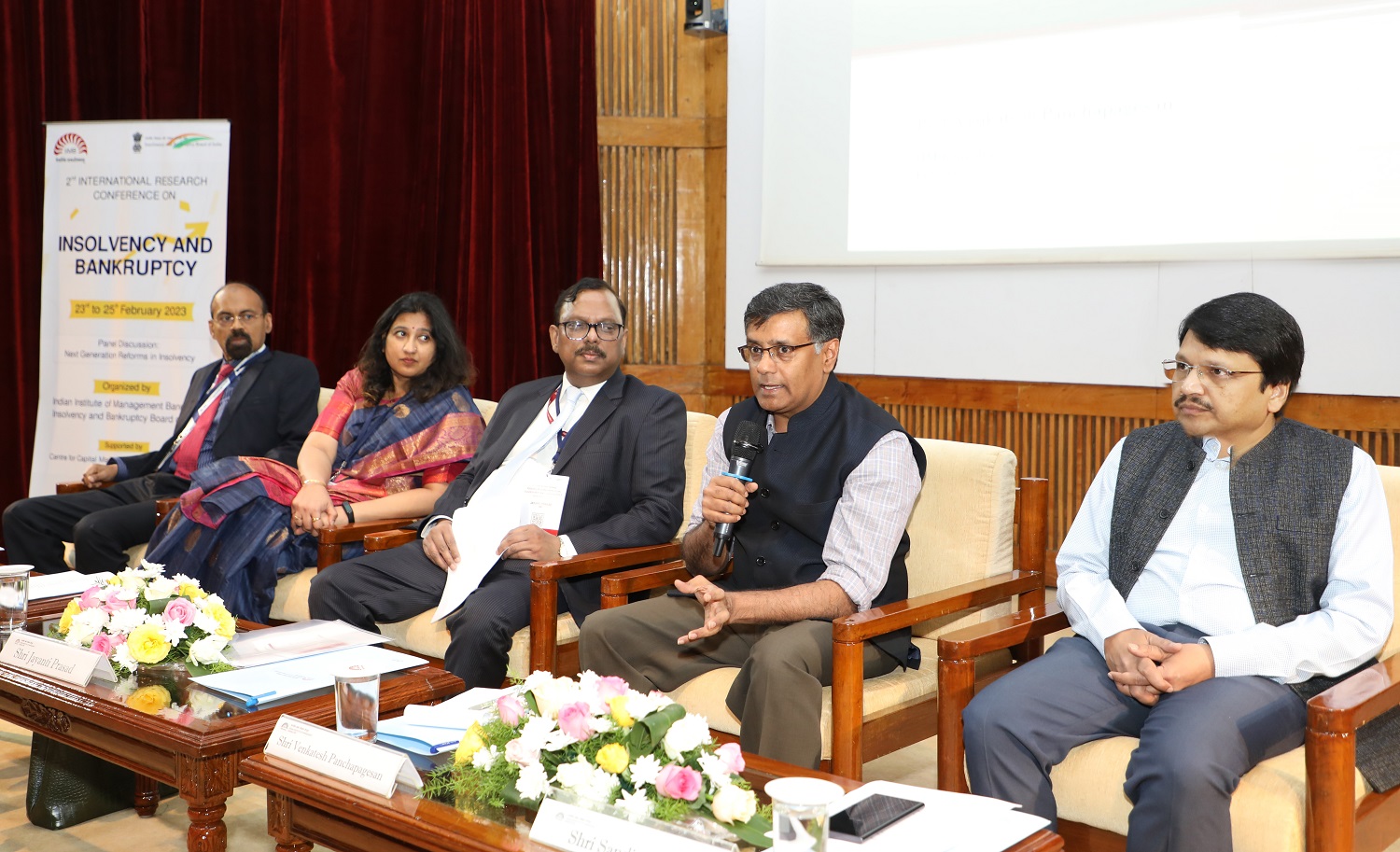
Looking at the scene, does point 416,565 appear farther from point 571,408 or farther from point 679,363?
point 679,363

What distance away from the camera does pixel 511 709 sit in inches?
60.6

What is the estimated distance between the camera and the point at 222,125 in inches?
191

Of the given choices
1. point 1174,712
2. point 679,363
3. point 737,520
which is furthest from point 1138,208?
point 1174,712

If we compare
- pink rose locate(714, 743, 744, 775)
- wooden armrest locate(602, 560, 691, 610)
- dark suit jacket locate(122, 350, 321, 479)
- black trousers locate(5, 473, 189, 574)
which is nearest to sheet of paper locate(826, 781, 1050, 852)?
pink rose locate(714, 743, 744, 775)

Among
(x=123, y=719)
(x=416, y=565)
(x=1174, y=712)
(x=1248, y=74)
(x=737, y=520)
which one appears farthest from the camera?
(x=1248, y=74)

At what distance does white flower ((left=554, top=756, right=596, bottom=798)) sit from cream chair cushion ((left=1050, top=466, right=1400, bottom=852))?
87cm

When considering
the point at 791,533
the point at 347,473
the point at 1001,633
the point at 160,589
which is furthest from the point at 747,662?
the point at 347,473

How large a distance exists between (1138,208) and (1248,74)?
1.80 ft

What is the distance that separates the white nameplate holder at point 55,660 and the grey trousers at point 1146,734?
61.6 inches

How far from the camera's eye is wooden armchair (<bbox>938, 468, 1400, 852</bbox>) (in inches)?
64.9

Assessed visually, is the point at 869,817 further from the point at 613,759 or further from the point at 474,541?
the point at 474,541

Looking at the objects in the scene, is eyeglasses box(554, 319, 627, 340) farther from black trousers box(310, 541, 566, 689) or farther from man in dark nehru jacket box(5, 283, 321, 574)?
man in dark nehru jacket box(5, 283, 321, 574)

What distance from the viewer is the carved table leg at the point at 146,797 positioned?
2619 millimetres

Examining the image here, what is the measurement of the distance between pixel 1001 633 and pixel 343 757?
1115 mm
